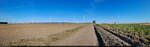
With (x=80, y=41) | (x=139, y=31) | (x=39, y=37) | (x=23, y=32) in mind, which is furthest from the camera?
(x=23, y=32)

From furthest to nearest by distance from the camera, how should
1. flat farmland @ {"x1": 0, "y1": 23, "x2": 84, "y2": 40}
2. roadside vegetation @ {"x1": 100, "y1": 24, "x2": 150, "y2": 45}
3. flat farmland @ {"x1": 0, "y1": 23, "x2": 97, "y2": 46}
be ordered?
1. flat farmland @ {"x1": 0, "y1": 23, "x2": 84, "y2": 40}
2. roadside vegetation @ {"x1": 100, "y1": 24, "x2": 150, "y2": 45}
3. flat farmland @ {"x1": 0, "y1": 23, "x2": 97, "y2": 46}

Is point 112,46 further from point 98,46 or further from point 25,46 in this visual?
point 25,46

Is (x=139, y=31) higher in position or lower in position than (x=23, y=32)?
lower

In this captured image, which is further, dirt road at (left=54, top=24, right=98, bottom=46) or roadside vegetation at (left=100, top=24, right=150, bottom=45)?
roadside vegetation at (left=100, top=24, right=150, bottom=45)

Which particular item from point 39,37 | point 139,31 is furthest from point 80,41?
point 139,31

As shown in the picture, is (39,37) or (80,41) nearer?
(80,41)

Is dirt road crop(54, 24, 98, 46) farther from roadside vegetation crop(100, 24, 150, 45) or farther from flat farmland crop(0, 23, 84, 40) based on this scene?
flat farmland crop(0, 23, 84, 40)

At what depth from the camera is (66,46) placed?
18.8 feet

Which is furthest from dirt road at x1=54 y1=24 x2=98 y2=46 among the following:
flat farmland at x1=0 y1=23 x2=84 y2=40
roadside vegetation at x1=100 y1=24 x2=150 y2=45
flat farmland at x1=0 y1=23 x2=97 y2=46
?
flat farmland at x1=0 y1=23 x2=84 y2=40

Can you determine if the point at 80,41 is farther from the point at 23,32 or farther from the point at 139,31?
the point at 23,32

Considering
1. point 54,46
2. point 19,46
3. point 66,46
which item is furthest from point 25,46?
point 66,46

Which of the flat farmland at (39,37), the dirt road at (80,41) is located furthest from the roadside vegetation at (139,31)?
the flat farmland at (39,37)

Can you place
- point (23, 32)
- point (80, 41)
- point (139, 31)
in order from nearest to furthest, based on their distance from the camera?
point (80, 41) < point (139, 31) < point (23, 32)

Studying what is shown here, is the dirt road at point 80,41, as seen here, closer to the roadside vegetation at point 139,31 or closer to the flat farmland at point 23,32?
the roadside vegetation at point 139,31
